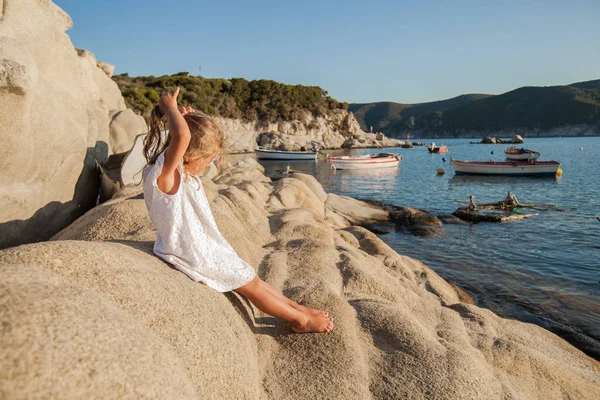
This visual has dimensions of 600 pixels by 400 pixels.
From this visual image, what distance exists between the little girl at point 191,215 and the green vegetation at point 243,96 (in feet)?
193

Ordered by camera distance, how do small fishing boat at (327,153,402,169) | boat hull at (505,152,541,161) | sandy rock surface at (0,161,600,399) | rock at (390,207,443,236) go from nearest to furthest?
sandy rock surface at (0,161,600,399) < rock at (390,207,443,236) < boat hull at (505,152,541,161) < small fishing boat at (327,153,402,169)

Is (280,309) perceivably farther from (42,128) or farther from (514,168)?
(514,168)

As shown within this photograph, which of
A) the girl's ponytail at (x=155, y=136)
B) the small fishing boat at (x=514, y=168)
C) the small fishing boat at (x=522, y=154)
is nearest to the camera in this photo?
the girl's ponytail at (x=155, y=136)

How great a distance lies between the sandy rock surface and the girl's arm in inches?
25.9

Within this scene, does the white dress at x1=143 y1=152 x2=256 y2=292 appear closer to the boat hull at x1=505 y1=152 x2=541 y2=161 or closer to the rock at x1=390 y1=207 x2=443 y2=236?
the rock at x1=390 y1=207 x2=443 y2=236

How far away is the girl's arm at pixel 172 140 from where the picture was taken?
10.4ft

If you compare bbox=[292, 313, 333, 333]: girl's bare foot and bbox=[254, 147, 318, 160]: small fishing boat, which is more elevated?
bbox=[292, 313, 333, 333]: girl's bare foot

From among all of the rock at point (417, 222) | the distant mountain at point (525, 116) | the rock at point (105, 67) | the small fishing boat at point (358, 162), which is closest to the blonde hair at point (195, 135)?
the rock at point (105, 67)

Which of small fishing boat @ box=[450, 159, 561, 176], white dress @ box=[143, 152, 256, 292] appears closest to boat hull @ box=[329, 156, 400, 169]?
small fishing boat @ box=[450, 159, 561, 176]

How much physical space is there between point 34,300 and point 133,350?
494 mm

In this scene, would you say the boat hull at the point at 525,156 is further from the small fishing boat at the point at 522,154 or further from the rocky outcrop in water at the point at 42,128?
the rocky outcrop in water at the point at 42,128

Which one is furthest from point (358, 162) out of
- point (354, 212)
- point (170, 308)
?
point (170, 308)

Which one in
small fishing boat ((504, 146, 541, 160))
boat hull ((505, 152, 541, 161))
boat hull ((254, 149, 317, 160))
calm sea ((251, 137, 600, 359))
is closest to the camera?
calm sea ((251, 137, 600, 359))

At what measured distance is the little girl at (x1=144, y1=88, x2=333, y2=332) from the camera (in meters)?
3.33
